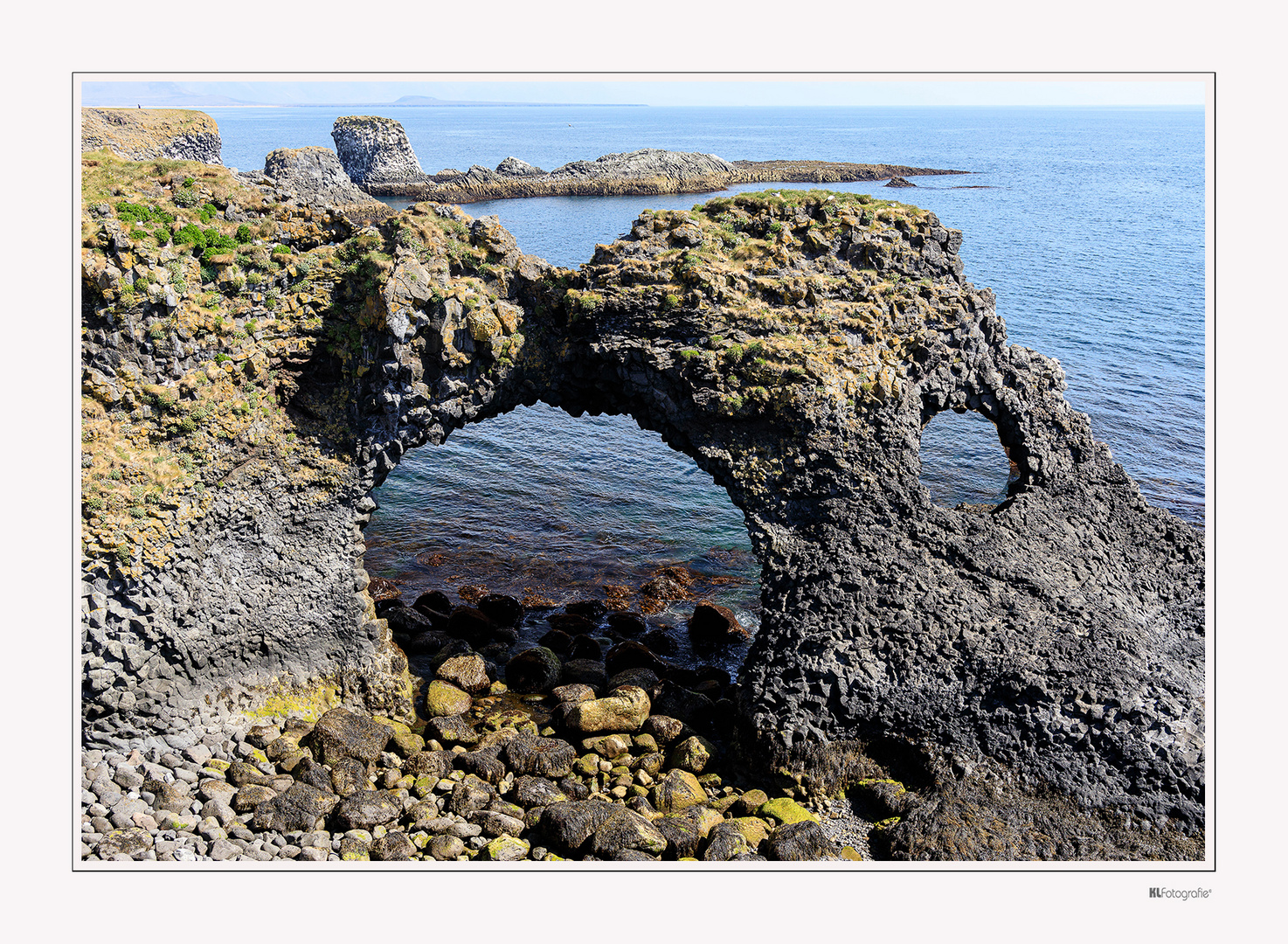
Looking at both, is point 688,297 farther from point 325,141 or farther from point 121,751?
point 325,141

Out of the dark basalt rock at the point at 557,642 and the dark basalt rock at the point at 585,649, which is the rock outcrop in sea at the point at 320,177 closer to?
the dark basalt rock at the point at 557,642

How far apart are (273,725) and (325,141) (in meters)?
164

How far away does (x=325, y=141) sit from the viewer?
16625cm

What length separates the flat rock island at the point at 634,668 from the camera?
66.8 feet

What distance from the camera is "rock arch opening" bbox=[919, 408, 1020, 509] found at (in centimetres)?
4281

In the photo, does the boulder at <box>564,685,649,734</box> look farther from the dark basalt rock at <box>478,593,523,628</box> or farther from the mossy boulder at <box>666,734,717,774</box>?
the dark basalt rock at <box>478,593,523,628</box>

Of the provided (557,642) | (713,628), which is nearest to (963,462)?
(713,628)

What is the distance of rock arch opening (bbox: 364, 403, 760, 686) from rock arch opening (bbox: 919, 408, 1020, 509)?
10.0 metres

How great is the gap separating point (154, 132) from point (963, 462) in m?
58.4

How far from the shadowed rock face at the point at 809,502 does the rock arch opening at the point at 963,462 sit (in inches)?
640

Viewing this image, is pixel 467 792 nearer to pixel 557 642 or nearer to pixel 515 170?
pixel 557 642

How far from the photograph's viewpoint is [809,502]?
23906mm
